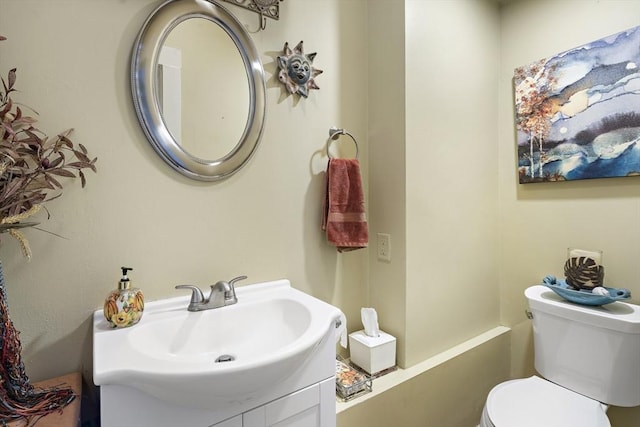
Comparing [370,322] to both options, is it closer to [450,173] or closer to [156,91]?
[450,173]

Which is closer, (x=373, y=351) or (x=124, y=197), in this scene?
(x=124, y=197)

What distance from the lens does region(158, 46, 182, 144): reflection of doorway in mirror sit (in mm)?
990

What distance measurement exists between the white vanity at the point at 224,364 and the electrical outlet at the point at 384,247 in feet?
1.59

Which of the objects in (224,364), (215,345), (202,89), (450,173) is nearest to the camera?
(224,364)

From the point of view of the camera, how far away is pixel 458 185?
155 cm

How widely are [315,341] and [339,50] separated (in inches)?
50.0

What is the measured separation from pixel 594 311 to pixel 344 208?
111 cm

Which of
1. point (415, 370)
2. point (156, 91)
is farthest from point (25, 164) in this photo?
point (415, 370)

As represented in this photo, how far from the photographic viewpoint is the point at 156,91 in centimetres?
98

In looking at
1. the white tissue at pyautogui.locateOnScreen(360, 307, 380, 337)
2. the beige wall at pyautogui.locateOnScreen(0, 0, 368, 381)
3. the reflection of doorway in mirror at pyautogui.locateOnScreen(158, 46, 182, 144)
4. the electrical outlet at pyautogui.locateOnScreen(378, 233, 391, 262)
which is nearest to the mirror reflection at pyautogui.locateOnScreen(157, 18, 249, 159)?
the reflection of doorway in mirror at pyautogui.locateOnScreen(158, 46, 182, 144)

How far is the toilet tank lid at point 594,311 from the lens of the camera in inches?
45.4

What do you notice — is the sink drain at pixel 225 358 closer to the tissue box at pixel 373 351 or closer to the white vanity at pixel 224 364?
the white vanity at pixel 224 364

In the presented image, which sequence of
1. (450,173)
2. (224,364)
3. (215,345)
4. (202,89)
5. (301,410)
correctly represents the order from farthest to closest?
(450,173) < (202,89) < (215,345) < (301,410) < (224,364)

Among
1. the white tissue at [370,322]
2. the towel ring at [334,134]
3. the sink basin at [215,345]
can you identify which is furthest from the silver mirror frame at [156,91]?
the white tissue at [370,322]
